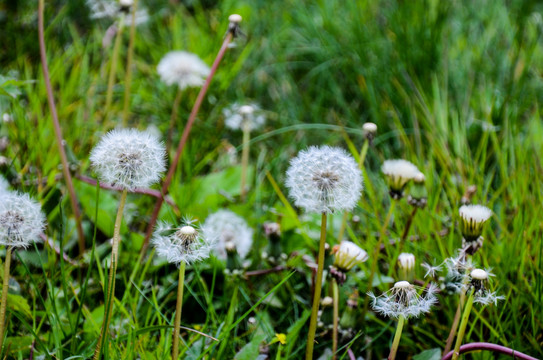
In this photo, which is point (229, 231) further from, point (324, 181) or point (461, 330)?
point (461, 330)

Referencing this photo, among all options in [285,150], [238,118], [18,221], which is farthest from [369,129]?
[238,118]

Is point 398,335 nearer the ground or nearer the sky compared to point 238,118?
nearer the ground

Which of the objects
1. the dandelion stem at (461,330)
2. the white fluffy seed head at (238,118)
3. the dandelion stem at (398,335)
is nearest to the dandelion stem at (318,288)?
the dandelion stem at (398,335)

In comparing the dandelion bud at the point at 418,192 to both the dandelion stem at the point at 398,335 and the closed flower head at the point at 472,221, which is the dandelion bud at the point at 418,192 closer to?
the closed flower head at the point at 472,221

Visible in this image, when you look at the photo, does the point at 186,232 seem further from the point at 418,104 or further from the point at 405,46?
the point at 405,46

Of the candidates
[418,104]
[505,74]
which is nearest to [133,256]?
[418,104]

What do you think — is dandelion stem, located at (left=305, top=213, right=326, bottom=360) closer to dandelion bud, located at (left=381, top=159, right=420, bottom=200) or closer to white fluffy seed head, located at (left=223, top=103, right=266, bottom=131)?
dandelion bud, located at (left=381, top=159, right=420, bottom=200)
